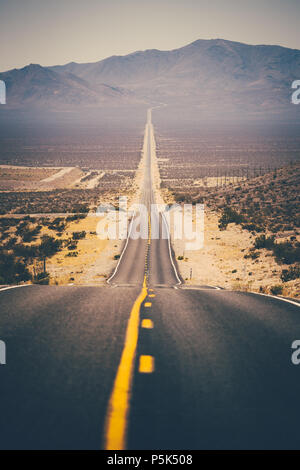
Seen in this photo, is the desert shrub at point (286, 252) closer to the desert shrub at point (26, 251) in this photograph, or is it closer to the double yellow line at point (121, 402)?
the desert shrub at point (26, 251)

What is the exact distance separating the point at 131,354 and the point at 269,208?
54532mm

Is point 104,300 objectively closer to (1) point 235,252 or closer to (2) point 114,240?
(1) point 235,252

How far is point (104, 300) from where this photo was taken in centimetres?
676

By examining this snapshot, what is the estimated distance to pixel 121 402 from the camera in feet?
9.96

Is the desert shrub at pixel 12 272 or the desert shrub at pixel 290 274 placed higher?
the desert shrub at pixel 290 274

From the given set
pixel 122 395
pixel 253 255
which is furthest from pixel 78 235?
pixel 122 395

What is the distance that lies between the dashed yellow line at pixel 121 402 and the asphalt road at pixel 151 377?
2 centimetres

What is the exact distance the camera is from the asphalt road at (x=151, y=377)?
2721 millimetres

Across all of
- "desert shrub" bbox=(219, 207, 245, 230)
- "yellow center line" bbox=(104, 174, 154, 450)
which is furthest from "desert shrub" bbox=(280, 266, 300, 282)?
"yellow center line" bbox=(104, 174, 154, 450)

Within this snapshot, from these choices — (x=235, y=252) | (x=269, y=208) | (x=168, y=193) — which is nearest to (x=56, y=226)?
(x=235, y=252)

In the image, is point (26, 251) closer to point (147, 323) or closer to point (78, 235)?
point (78, 235)

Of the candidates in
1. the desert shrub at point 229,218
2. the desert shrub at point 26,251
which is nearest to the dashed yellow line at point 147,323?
the desert shrub at point 26,251

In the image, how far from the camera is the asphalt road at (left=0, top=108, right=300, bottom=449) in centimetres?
272

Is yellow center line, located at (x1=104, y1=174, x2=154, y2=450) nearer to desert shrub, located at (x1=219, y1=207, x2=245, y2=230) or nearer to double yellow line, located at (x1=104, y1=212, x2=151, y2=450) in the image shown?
double yellow line, located at (x1=104, y1=212, x2=151, y2=450)
